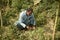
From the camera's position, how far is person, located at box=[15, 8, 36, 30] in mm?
6512

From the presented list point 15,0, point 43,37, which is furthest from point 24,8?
point 43,37

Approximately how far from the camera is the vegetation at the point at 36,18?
19.8 ft

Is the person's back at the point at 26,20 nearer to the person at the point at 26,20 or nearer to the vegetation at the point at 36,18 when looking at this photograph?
the person at the point at 26,20

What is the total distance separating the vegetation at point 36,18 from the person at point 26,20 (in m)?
0.15

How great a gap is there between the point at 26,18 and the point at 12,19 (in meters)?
0.55

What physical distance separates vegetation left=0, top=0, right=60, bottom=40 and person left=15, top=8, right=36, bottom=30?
15 centimetres

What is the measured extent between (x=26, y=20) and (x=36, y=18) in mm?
422

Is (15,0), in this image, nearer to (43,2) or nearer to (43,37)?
(43,2)

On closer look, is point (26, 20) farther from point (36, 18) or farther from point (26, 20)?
point (36, 18)

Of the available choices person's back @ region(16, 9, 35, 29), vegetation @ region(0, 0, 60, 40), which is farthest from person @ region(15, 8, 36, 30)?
vegetation @ region(0, 0, 60, 40)

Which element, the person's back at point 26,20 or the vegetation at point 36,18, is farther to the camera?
the person's back at point 26,20

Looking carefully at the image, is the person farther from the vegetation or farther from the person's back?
the vegetation

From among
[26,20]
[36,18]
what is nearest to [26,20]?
[26,20]

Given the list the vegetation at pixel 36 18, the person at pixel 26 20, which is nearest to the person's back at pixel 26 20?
the person at pixel 26 20
